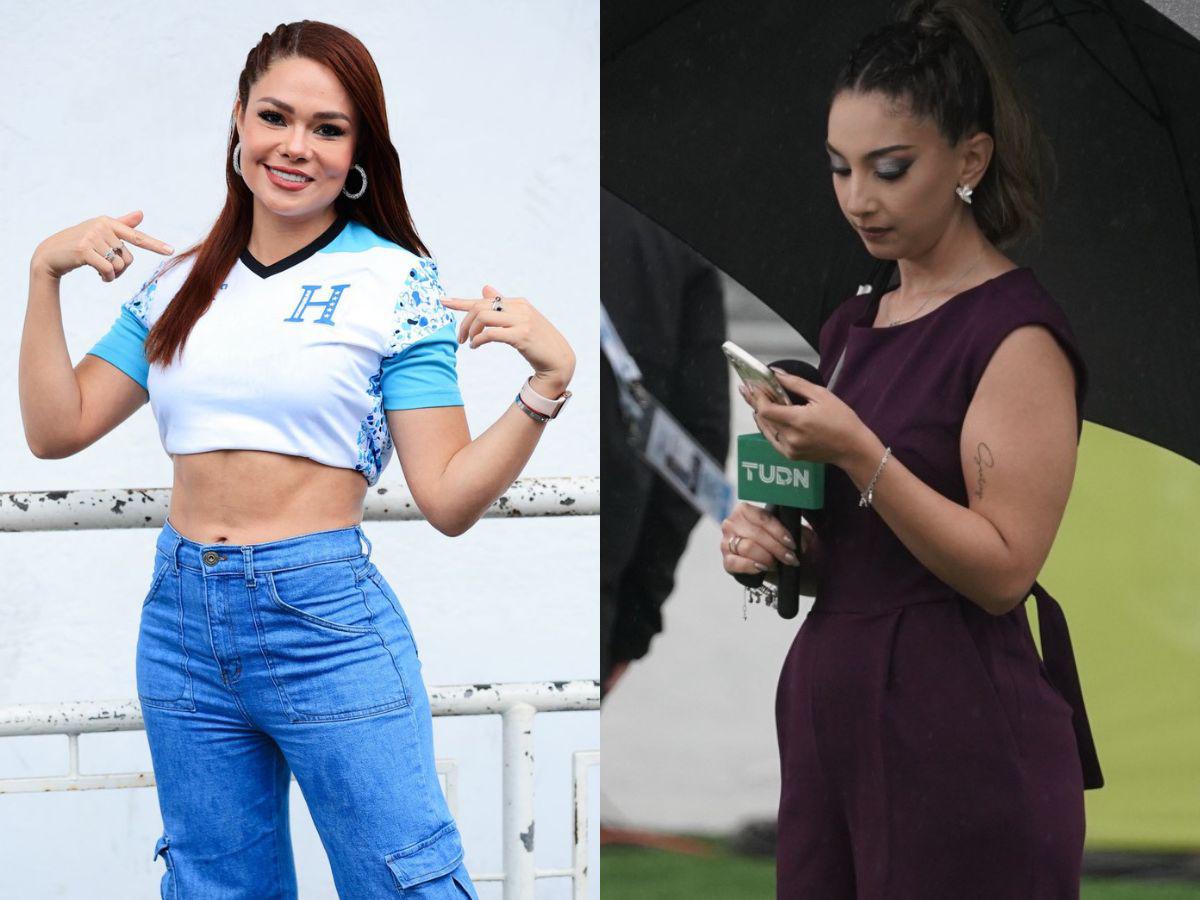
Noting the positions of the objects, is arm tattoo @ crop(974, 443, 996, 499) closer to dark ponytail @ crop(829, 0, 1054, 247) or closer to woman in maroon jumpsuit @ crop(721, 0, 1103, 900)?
woman in maroon jumpsuit @ crop(721, 0, 1103, 900)

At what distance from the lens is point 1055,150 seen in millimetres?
2131

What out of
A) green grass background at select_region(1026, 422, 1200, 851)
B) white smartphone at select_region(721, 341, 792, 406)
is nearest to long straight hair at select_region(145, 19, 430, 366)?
white smartphone at select_region(721, 341, 792, 406)

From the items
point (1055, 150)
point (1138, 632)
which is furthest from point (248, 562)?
point (1138, 632)

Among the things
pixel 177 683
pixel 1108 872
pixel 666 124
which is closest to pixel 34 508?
pixel 177 683

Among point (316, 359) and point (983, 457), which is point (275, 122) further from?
point (983, 457)

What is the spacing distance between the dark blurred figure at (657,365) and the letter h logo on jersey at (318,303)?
720mm

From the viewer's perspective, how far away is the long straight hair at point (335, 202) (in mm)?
1915

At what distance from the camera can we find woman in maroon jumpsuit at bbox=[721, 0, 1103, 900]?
1847mm

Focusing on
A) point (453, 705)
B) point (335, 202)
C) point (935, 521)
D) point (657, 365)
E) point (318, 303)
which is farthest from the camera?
point (657, 365)

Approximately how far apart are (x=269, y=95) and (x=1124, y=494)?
136 centimetres

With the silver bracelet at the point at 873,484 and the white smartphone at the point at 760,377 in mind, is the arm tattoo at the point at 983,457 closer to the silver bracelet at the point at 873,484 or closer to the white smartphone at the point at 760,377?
the silver bracelet at the point at 873,484

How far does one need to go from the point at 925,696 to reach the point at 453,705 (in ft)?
2.71

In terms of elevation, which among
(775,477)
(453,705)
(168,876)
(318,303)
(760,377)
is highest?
(318,303)

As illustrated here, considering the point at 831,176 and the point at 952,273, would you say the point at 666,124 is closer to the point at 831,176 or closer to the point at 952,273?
the point at 831,176
